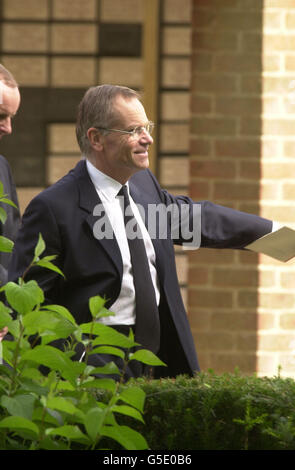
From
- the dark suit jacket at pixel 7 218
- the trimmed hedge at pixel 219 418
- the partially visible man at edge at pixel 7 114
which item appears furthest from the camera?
the dark suit jacket at pixel 7 218

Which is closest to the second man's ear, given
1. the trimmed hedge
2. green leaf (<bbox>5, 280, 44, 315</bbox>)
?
the trimmed hedge

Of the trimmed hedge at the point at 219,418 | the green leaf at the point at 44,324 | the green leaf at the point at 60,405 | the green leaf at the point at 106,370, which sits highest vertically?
the green leaf at the point at 44,324

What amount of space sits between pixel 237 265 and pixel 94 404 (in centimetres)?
379

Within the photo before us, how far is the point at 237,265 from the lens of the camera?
18.0 ft

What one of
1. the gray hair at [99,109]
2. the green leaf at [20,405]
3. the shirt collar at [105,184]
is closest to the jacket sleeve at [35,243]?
the shirt collar at [105,184]

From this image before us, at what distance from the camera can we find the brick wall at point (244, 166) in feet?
18.0

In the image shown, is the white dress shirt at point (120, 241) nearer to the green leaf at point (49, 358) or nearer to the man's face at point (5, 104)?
the man's face at point (5, 104)

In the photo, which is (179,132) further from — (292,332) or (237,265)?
(292,332)

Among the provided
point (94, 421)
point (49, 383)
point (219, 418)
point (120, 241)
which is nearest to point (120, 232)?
point (120, 241)

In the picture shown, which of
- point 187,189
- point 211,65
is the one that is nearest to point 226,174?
point 187,189

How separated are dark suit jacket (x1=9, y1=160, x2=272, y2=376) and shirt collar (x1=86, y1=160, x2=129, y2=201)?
0.03 meters

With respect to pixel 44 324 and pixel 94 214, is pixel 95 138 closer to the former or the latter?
pixel 94 214

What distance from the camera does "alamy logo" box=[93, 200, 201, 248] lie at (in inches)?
123

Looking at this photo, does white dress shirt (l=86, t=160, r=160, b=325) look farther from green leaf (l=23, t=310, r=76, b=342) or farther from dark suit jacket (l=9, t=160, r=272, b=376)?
green leaf (l=23, t=310, r=76, b=342)
